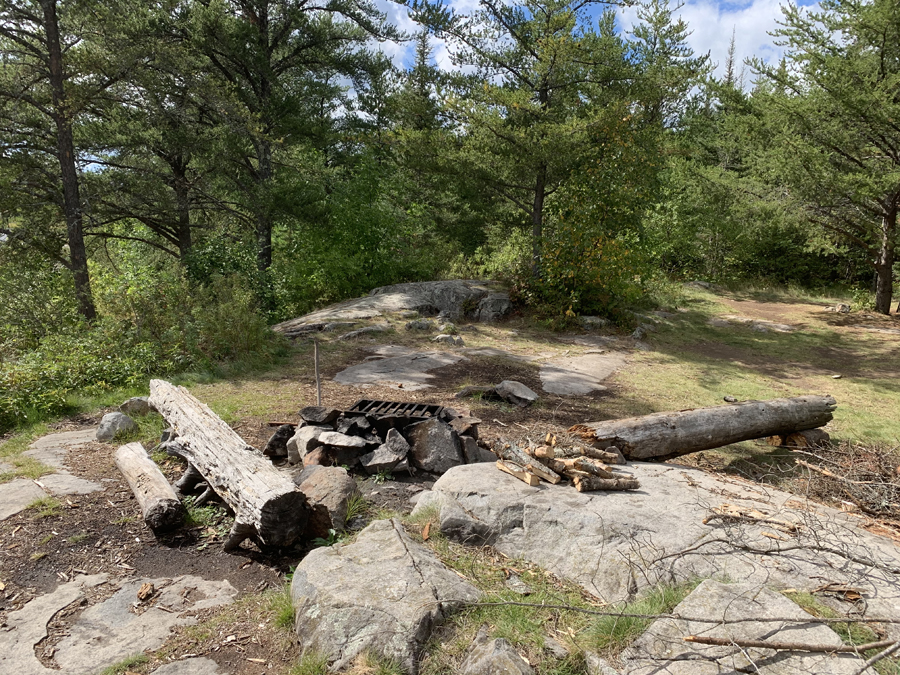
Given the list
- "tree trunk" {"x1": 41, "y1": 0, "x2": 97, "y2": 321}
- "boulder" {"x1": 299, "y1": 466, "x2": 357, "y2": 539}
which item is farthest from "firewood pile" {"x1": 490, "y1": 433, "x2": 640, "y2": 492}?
"tree trunk" {"x1": 41, "y1": 0, "x2": 97, "y2": 321}

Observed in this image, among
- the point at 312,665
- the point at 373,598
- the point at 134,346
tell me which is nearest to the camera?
the point at 312,665

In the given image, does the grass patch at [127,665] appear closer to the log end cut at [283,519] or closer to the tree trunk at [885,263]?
the log end cut at [283,519]

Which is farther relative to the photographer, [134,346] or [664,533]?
[134,346]

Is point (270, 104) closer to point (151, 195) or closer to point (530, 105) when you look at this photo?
point (151, 195)

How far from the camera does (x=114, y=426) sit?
18.2 ft

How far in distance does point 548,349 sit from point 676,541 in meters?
7.41

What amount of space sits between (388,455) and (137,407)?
3.48 metres

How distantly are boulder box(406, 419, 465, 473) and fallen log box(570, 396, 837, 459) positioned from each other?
1.19m

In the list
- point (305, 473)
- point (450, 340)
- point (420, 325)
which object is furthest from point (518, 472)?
point (420, 325)

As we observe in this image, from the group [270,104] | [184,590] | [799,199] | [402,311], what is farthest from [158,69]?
[799,199]

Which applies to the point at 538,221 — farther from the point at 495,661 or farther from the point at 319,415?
the point at 495,661

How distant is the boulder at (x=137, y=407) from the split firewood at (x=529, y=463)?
4.42 metres

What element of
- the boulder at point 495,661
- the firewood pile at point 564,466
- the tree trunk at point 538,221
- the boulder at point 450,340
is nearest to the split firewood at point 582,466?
the firewood pile at point 564,466

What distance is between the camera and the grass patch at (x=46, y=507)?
3.87m
